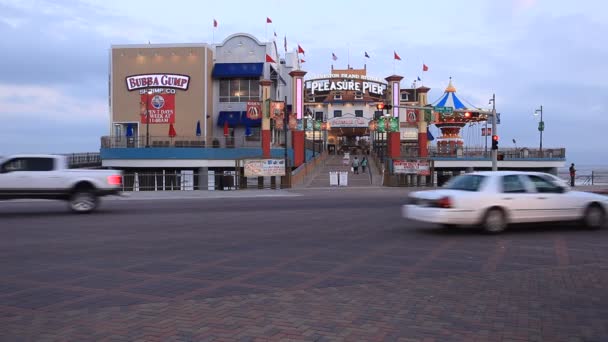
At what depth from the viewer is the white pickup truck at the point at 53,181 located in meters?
17.3

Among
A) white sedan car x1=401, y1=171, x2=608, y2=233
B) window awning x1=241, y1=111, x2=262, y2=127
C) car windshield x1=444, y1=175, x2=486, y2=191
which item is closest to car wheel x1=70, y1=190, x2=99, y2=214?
white sedan car x1=401, y1=171, x2=608, y2=233

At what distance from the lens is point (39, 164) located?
1761cm

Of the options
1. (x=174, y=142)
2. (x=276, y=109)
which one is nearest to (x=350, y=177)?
(x=276, y=109)

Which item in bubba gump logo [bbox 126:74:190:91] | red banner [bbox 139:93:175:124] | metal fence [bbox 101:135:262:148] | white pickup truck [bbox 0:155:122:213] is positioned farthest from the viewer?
red banner [bbox 139:93:175:124]

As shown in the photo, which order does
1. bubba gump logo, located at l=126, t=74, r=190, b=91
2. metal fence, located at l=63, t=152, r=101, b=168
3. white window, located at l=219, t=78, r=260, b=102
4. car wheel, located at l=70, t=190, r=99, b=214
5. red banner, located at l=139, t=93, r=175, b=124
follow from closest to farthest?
car wheel, located at l=70, t=190, r=99, b=214 → metal fence, located at l=63, t=152, r=101, b=168 → bubba gump logo, located at l=126, t=74, r=190, b=91 → red banner, located at l=139, t=93, r=175, b=124 → white window, located at l=219, t=78, r=260, b=102

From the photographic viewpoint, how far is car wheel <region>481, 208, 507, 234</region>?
12656 millimetres

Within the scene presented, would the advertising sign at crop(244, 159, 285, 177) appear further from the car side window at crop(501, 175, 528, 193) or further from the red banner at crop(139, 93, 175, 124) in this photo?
the car side window at crop(501, 175, 528, 193)

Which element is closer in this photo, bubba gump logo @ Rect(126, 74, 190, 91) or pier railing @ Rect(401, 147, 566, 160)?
pier railing @ Rect(401, 147, 566, 160)

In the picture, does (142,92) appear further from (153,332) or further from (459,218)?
(153,332)

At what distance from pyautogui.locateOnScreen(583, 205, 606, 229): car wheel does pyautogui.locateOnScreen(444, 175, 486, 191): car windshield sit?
279 cm

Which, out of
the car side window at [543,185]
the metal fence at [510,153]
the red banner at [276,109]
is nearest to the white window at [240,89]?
the red banner at [276,109]

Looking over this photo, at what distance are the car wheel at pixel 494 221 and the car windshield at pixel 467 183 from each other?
2.07 feet

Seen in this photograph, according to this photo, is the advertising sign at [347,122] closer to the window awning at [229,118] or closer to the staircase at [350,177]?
the staircase at [350,177]

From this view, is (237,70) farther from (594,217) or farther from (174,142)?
(594,217)
